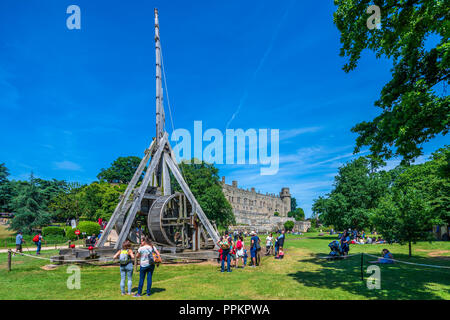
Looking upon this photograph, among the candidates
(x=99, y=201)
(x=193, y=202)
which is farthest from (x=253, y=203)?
(x=193, y=202)

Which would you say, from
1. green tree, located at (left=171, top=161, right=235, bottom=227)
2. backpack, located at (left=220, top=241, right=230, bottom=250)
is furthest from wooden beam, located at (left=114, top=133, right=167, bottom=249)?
green tree, located at (left=171, top=161, right=235, bottom=227)

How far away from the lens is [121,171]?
5131cm

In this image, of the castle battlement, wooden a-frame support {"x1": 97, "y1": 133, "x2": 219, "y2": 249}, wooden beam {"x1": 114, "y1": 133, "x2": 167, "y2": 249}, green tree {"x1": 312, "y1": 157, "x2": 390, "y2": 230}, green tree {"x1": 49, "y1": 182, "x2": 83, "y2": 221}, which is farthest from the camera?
the castle battlement

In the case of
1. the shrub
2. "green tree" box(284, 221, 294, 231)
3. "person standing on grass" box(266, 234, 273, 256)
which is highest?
"person standing on grass" box(266, 234, 273, 256)

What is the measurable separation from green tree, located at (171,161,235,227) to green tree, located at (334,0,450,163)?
23256 mm

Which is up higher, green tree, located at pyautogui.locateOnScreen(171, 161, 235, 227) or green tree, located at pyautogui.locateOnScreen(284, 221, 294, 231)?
green tree, located at pyautogui.locateOnScreen(171, 161, 235, 227)

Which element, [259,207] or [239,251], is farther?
[259,207]

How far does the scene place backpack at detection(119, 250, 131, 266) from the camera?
671cm

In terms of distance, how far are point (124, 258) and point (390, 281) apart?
815cm

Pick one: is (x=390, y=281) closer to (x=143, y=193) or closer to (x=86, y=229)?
(x=143, y=193)

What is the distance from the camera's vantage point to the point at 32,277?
357 inches

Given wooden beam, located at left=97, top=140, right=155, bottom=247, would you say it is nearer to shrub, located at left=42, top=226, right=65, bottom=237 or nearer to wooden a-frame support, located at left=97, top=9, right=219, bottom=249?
wooden a-frame support, located at left=97, top=9, right=219, bottom=249

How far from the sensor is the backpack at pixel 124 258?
22.0 feet
